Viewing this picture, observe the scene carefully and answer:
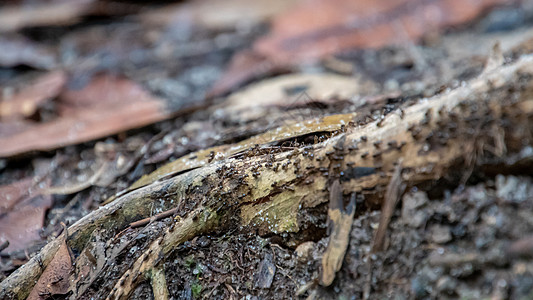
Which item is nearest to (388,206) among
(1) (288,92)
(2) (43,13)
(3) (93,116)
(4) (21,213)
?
(4) (21,213)

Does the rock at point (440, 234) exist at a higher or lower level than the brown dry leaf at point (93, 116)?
lower

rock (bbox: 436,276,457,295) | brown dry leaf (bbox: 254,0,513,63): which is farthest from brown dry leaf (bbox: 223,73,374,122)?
rock (bbox: 436,276,457,295)

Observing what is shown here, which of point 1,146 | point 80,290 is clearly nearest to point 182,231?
point 80,290

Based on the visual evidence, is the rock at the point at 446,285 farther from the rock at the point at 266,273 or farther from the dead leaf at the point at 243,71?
the dead leaf at the point at 243,71

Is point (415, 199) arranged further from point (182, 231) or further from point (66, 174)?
point (66, 174)

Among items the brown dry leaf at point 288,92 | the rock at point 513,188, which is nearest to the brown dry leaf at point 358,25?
the brown dry leaf at point 288,92

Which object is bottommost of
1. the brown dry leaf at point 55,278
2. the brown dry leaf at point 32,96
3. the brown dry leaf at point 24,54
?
the brown dry leaf at point 55,278

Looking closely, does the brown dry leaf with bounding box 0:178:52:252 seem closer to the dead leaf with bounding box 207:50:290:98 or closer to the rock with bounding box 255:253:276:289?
the rock with bounding box 255:253:276:289

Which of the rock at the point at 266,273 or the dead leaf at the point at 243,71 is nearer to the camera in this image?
the rock at the point at 266,273
